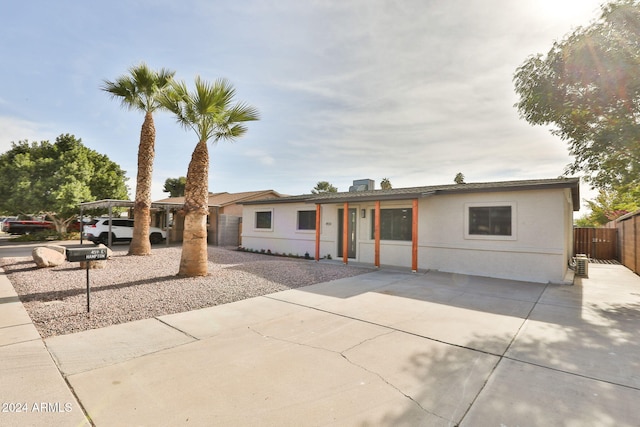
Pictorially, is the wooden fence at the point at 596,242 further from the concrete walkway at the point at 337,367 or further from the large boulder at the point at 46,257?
the large boulder at the point at 46,257

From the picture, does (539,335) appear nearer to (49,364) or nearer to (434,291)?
(434,291)

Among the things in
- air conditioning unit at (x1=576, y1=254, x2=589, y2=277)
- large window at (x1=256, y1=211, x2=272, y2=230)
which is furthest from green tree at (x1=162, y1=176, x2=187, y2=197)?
air conditioning unit at (x1=576, y1=254, x2=589, y2=277)

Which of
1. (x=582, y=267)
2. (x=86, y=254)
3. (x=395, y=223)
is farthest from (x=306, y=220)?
(x=582, y=267)

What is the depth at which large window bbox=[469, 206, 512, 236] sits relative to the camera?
30.1ft

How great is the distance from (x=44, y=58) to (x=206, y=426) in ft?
34.7

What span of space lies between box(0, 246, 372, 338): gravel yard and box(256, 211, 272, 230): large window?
5.13m

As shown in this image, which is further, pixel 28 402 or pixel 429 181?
pixel 429 181

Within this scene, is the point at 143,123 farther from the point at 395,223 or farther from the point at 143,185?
the point at 395,223

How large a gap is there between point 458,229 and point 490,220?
0.98 meters

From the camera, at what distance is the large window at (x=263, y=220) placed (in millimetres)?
15846

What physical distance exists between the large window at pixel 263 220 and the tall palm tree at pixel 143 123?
5445 mm

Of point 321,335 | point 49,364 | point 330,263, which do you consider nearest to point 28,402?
point 49,364

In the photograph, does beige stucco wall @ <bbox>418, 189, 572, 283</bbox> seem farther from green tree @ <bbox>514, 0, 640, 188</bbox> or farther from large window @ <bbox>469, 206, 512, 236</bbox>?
green tree @ <bbox>514, 0, 640, 188</bbox>

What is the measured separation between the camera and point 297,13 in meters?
7.48
